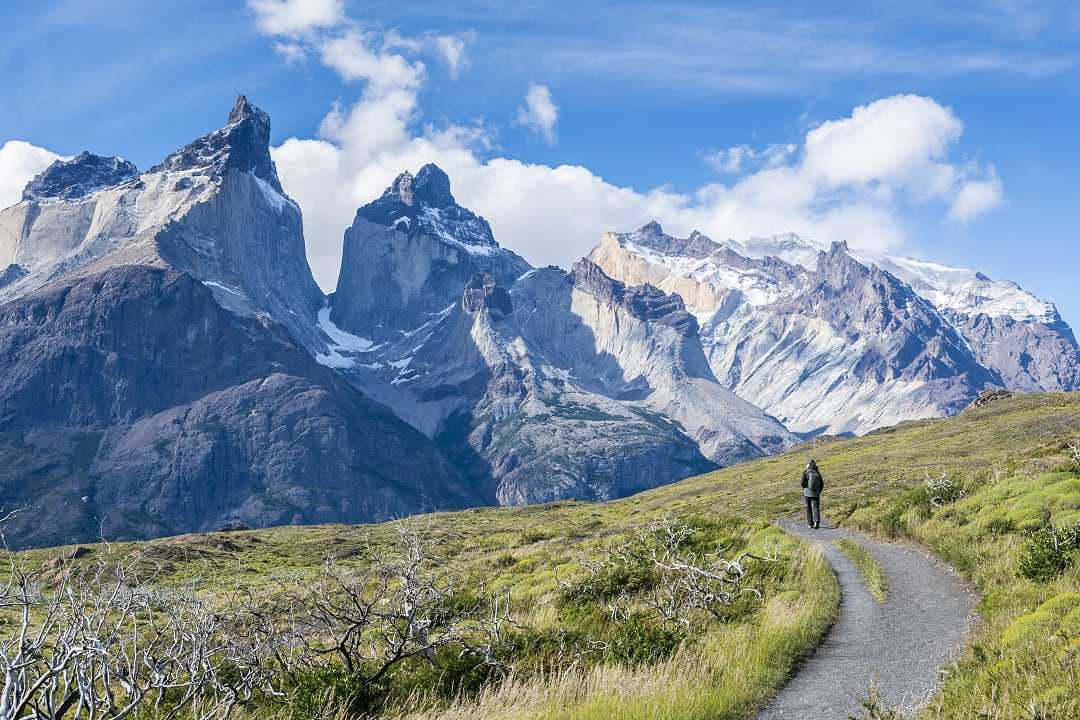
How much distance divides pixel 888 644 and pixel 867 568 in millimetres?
6874

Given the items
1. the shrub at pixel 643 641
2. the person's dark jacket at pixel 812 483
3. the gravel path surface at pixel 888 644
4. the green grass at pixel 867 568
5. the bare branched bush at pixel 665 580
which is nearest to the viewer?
the gravel path surface at pixel 888 644

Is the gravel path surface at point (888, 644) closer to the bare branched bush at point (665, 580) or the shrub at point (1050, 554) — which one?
the shrub at point (1050, 554)

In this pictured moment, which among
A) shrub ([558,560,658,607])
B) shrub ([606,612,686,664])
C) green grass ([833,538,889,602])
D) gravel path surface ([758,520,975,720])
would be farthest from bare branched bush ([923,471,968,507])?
shrub ([606,612,686,664])

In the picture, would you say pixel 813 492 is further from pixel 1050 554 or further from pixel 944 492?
pixel 1050 554

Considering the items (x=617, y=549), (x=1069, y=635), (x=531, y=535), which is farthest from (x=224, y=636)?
(x=531, y=535)

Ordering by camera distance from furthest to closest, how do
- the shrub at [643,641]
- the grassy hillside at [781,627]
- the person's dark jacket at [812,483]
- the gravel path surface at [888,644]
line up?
the person's dark jacket at [812,483] < the shrub at [643,641] < the gravel path surface at [888,644] < the grassy hillside at [781,627]

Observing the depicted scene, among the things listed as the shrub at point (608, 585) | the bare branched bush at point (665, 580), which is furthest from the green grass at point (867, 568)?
the shrub at point (608, 585)

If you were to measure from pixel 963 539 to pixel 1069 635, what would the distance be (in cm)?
1115

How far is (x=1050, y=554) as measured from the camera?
16.2 meters

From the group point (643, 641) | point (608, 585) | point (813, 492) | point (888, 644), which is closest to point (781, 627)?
point (888, 644)

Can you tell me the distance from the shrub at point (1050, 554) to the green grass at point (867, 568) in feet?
9.65

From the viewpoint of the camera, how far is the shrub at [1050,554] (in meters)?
15.9

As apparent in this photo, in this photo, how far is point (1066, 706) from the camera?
27.6 feet

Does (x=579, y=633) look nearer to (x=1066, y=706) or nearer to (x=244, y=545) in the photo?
(x=1066, y=706)
